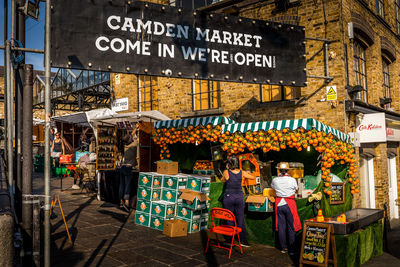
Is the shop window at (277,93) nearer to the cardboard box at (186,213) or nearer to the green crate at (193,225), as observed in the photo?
the cardboard box at (186,213)

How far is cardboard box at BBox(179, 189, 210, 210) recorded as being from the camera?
8008 millimetres

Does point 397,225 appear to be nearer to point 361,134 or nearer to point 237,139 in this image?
point 361,134

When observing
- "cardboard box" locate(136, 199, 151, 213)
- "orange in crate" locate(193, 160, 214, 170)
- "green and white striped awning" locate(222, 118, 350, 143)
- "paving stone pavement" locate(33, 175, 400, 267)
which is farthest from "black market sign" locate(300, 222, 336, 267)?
"orange in crate" locate(193, 160, 214, 170)

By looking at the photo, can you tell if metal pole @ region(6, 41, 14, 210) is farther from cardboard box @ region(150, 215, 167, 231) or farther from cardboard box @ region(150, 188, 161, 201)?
cardboard box @ region(150, 215, 167, 231)

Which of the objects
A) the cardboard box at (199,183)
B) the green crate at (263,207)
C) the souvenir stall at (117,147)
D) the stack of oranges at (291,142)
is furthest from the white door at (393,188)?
the souvenir stall at (117,147)

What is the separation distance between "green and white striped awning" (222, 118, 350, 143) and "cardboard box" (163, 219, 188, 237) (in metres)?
2.75

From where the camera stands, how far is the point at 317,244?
20.5ft

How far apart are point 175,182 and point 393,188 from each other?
405 inches

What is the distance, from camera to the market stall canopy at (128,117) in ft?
38.9

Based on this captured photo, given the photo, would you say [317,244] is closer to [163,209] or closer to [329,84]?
[163,209]

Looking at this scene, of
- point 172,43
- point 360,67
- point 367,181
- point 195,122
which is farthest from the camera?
point 360,67

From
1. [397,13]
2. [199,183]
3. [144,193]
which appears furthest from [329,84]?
[397,13]

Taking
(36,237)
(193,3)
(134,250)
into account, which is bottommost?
(134,250)

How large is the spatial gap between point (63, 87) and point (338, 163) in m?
21.2
